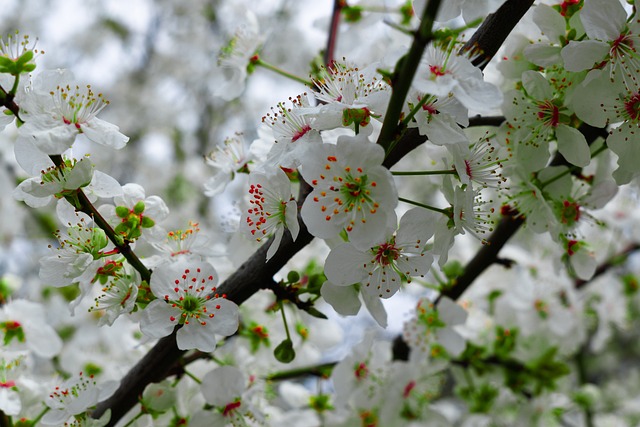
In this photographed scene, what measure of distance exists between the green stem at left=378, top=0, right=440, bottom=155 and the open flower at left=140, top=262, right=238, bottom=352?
1.43ft

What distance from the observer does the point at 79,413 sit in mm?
1184

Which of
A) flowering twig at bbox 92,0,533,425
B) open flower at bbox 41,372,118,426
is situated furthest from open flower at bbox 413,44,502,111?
open flower at bbox 41,372,118,426

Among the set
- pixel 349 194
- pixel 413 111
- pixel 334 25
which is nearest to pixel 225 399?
pixel 349 194

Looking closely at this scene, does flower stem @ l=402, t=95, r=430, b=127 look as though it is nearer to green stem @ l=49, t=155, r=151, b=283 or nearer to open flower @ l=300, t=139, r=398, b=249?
open flower @ l=300, t=139, r=398, b=249

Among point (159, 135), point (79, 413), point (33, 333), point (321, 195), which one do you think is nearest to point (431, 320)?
point (321, 195)

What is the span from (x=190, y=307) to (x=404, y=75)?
60 cm

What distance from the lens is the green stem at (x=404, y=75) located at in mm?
812

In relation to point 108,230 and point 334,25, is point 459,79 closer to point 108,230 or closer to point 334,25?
point 108,230

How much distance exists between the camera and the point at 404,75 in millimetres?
863

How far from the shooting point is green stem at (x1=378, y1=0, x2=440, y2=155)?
0.81 metres

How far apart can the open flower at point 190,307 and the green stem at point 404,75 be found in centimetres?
44

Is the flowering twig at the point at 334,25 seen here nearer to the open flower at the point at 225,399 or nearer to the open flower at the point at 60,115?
the open flower at the point at 60,115

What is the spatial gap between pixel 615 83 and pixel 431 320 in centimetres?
82

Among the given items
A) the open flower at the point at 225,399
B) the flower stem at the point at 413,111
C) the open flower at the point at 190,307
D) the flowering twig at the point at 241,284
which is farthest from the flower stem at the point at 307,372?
the flower stem at the point at 413,111
